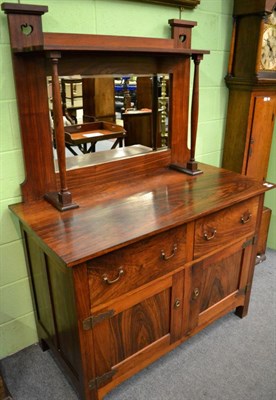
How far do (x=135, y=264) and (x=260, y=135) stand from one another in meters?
1.43

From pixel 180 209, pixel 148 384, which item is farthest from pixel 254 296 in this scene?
pixel 180 209

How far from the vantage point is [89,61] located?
150 cm

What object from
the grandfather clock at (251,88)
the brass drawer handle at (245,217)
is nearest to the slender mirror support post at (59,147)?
the brass drawer handle at (245,217)

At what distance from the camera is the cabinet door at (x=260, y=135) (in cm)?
216

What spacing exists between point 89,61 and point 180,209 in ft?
2.55

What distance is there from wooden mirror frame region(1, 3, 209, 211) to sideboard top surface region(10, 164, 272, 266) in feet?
0.23

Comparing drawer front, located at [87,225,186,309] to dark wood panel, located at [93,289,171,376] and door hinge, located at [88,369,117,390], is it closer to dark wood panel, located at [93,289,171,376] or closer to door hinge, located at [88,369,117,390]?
dark wood panel, located at [93,289,171,376]

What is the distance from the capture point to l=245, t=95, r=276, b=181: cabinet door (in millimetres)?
2164

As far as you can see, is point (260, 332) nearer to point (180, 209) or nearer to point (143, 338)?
point (143, 338)

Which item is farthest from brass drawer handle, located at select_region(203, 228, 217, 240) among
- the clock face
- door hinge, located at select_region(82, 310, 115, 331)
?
the clock face

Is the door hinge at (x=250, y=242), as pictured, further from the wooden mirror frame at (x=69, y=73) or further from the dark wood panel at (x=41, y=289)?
the dark wood panel at (x=41, y=289)

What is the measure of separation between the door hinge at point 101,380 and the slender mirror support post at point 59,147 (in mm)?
713

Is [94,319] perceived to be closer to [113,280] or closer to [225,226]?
[113,280]

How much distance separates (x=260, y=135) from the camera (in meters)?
2.25
